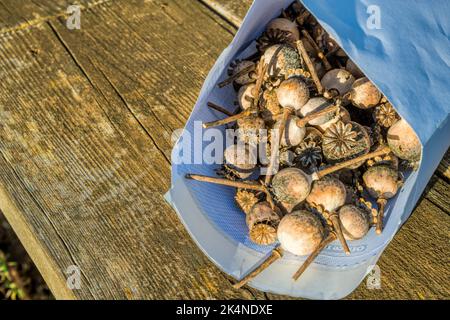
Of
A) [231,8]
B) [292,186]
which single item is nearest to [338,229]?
[292,186]

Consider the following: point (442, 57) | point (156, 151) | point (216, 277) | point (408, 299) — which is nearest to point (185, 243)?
point (216, 277)

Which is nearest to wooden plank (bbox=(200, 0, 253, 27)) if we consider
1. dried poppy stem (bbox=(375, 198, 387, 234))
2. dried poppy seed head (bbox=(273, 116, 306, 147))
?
dried poppy seed head (bbox=(273, 116, 306, 147))

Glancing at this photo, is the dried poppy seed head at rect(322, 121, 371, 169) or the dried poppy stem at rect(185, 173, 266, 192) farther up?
the dried poppy seed head at rect(322, 121, 371, 169)

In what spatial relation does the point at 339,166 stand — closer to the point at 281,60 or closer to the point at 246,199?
the point at 246,199

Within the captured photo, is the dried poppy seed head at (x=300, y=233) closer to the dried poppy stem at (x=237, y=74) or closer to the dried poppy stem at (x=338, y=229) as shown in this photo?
the dried poppy stem at (x=338, y=229)

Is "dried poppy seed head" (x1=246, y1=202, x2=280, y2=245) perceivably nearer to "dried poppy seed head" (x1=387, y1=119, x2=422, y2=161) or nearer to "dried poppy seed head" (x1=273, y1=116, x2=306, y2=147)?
"dried poppy seed head" (x1=273, y1=116, x2=306, y2=147)

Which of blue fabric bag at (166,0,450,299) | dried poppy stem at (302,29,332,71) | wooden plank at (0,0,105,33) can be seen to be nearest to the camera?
blue fabric bag at (166,0,450,299)

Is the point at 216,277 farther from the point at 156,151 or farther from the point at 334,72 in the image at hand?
the point at 334,72
